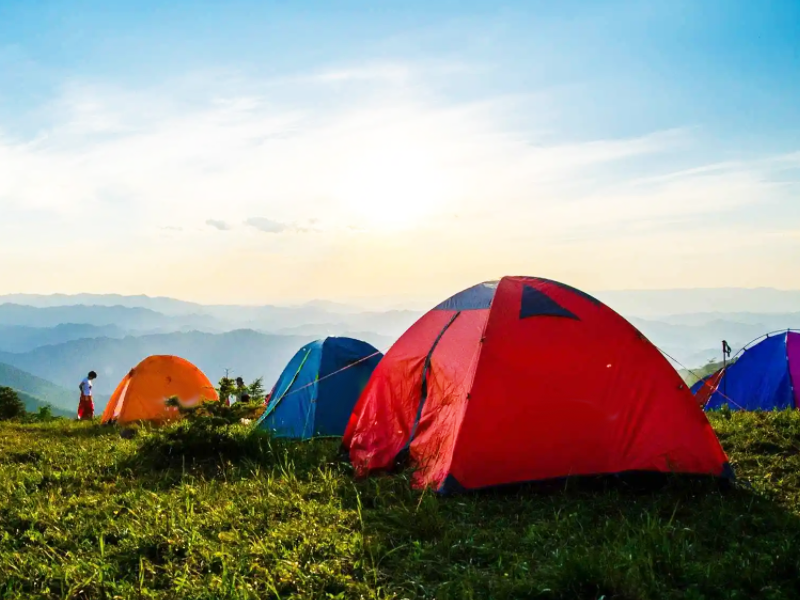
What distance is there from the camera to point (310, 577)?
449 centimetres

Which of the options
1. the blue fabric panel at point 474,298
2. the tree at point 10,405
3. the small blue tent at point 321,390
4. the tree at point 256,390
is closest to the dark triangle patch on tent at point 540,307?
the blue fabric panel at point 474,298

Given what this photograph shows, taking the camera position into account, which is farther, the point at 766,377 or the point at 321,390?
the point at 766,377

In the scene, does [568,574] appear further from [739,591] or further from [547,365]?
[547,365]

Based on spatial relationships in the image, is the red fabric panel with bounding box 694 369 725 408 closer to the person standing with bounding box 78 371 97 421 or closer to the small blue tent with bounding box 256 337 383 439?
the small blue tent with bounding box 256 337 383 439

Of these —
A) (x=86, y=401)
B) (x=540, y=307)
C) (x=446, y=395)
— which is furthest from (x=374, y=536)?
(x=86, y=401)

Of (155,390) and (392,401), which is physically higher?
(392,401)

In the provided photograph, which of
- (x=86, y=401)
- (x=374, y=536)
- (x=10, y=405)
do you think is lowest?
(x=10, y=405)

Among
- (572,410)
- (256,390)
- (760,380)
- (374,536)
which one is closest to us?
(374,536)

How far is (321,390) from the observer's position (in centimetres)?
1134

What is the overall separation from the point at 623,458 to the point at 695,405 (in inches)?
44.9

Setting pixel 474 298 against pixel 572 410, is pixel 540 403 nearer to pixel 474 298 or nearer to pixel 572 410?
pixel 572 410

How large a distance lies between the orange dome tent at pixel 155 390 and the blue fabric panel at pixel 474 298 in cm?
903

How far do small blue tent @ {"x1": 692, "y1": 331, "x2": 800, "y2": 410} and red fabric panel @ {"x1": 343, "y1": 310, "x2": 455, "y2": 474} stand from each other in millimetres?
6996

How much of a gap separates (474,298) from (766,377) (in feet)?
25.9
